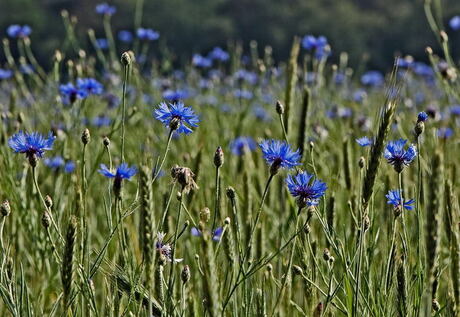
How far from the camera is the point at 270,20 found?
28875 millimetres

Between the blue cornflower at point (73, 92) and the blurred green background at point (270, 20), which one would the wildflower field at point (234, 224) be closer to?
the blue cornflower at point (73, 92)

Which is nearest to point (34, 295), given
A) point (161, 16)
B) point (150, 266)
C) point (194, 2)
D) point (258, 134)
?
point (150, 266)

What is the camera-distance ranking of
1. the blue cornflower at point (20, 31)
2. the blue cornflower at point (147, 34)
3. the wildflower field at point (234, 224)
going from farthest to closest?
the blue cornflower at point (147, 34) → the blue cornflower at point (20, 31) → the wildflower field at point (234, 224)

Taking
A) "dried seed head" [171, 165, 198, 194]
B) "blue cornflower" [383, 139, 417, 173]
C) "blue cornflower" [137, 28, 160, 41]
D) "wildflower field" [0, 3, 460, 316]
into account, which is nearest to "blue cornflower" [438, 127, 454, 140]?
"wildflower field" [0, 3, 460, 316]

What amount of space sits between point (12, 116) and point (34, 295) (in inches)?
32.5

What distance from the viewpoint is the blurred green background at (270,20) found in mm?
24859

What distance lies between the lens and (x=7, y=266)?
3.59ft

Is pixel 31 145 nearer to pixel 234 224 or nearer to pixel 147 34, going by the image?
pixel 234 224

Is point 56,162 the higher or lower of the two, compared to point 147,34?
lower

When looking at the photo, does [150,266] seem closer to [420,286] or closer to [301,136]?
[420,286]

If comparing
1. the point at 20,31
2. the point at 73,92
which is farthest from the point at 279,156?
the point at 20,31

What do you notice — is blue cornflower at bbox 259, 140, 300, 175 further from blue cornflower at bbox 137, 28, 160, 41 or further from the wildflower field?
blue cornflower at bbox 137, 28, 160, 41

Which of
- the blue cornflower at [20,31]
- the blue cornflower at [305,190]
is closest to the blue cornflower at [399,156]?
the blue cornflower at [305,190]

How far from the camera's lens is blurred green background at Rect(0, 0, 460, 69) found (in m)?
24.9
